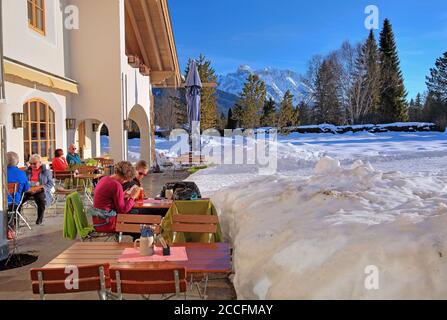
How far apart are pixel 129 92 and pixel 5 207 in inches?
341

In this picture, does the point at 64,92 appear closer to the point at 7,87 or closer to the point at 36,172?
the point at 7,87

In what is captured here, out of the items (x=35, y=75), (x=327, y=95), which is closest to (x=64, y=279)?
(x=35, y=75)

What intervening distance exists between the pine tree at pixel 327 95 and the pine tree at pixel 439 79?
37.5 ft

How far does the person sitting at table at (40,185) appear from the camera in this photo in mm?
7469

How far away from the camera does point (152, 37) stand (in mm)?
15750

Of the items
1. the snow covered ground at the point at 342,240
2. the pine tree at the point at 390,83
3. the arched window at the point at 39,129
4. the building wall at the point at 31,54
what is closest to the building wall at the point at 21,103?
the building wall at the point at 31,54

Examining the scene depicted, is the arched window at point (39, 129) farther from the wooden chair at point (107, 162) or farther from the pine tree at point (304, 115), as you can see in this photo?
the pine tree at point (304, 115)

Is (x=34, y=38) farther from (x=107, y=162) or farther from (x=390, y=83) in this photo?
(x=390, y=83)

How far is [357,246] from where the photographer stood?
3.61 m

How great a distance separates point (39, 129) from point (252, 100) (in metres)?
32.5

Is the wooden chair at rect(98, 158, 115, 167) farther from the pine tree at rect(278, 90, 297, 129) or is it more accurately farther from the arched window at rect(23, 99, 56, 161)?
the pine tree at rect(278, 90, 297, 129)

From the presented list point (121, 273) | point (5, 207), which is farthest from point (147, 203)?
point (121, 273)

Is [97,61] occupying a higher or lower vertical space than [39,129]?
higher
